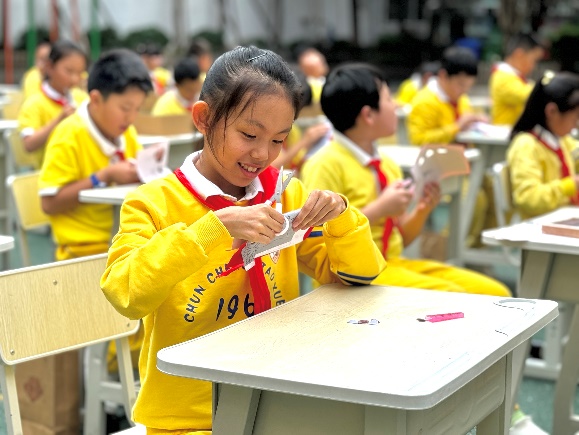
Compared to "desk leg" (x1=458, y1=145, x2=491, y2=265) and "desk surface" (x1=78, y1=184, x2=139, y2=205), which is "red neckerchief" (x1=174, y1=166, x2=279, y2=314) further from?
"desk leg" (x1=458, y1=145, x2=491, y2=265)

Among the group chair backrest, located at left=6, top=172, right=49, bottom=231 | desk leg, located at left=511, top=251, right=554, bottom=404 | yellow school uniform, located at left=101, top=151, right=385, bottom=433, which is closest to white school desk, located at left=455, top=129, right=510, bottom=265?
desk leg, located at left=511, top=251, right=554, bottom=404

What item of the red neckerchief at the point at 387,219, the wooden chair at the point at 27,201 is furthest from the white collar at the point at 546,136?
the wooden chair at the point at 27,201

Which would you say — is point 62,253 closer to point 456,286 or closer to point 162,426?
point 456,286

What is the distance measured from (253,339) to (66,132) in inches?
78.4

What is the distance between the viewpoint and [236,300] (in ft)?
6.55

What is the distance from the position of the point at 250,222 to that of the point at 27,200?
194 cm

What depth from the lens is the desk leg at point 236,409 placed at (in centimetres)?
163

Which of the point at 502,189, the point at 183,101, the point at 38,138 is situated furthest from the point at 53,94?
the point at 502,189

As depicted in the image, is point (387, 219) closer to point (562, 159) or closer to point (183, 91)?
point (562, 159)

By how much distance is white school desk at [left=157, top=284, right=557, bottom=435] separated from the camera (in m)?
1.52

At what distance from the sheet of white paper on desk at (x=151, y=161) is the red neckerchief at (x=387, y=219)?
728 mm

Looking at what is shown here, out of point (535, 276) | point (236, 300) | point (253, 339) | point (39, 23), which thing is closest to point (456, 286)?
point (535, 276)

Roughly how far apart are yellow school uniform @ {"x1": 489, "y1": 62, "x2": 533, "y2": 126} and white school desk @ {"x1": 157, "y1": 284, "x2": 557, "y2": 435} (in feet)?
16.5

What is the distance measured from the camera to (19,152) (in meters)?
5.38
